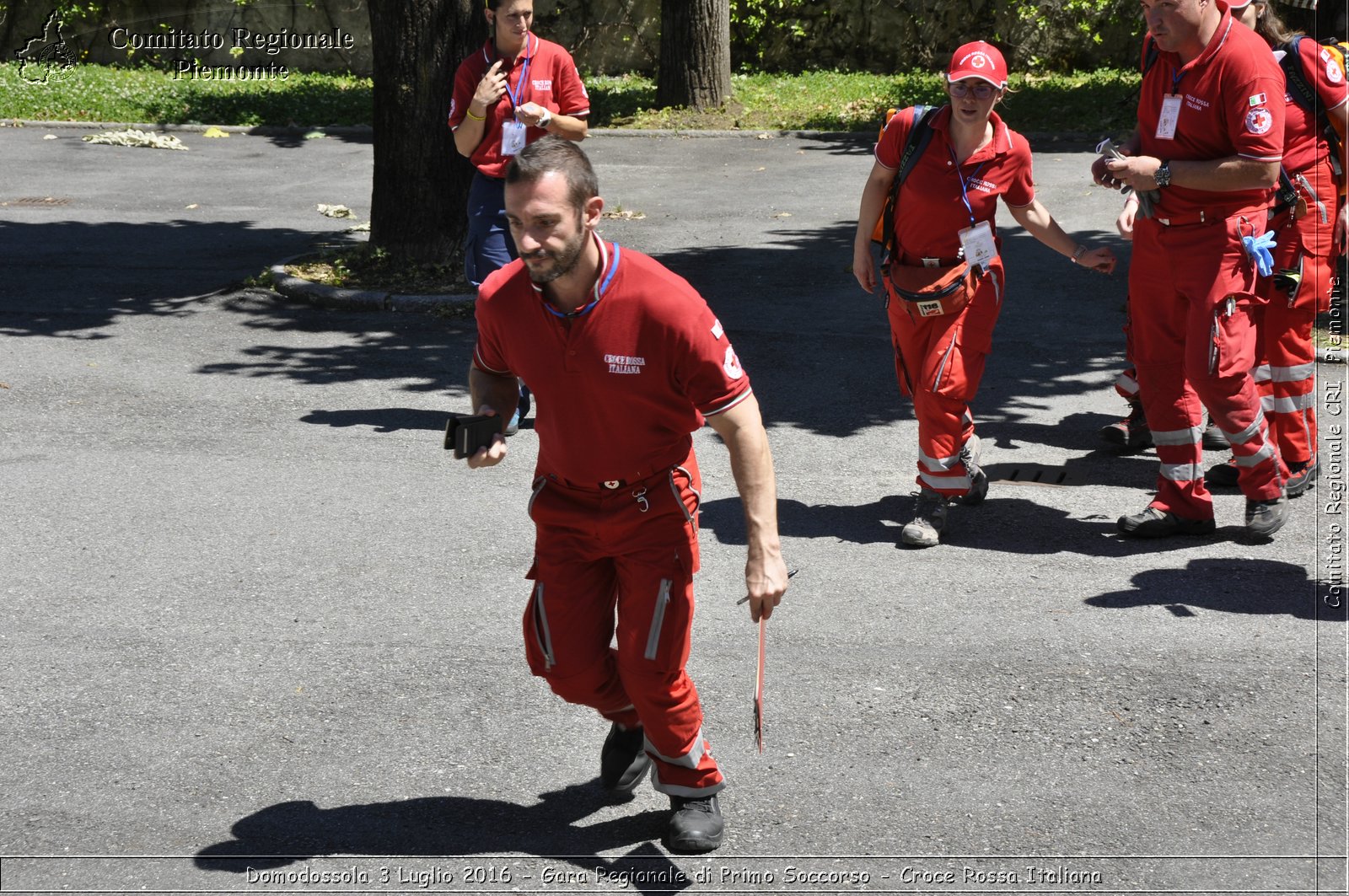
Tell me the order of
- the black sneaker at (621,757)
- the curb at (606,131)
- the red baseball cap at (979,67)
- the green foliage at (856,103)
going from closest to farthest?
the black sneaker at (621,757)
the red baseball cap at (979,67)
the curb at (606,131)
the green foliage at (856,103)

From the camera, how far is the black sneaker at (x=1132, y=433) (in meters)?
7.64

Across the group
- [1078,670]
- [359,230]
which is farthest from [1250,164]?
[359,230]

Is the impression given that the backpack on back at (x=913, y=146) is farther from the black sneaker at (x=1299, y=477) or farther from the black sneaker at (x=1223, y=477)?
the black sneaker at (x=1299, y=477)

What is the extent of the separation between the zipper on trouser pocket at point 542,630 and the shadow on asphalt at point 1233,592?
106 inches

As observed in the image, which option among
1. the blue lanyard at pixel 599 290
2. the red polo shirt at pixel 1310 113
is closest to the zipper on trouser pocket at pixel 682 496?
the blue lanyard at pixel 599 290

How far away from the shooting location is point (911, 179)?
6199mm

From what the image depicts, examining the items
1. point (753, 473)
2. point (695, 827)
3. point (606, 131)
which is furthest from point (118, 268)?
point (753, 473)

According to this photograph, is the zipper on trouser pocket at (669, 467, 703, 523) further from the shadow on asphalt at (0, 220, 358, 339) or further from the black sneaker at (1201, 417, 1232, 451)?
the shadow on asphalt at (0, 220, 358, 339)

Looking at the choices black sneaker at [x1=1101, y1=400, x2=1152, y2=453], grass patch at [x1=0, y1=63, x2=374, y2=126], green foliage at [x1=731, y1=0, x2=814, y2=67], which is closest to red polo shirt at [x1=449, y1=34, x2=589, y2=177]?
black sneaker at [x1=1101, y1=400, x2=1152, y2=453]

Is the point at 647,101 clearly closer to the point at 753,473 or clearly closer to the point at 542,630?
the point at 542,630

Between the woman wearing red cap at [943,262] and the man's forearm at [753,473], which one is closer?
the man's forearm at [753,473]

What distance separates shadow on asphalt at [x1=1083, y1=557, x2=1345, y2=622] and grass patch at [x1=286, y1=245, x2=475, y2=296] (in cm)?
610

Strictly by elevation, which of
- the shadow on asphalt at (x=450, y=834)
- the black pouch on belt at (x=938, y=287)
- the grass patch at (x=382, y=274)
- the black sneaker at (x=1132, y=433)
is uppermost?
the black pouch on belt at (x=938, y=287)

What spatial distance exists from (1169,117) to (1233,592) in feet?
6.67
